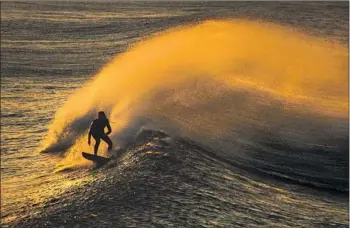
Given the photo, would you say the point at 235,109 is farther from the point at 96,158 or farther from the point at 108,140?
the point at 96,158

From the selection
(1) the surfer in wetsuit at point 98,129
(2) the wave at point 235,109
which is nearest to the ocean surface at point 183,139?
(2) the wave at point 235,109

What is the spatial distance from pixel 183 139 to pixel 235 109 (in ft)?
23.2

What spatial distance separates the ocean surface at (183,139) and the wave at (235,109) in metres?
0.09

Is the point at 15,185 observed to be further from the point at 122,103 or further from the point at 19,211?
the point at 122,103

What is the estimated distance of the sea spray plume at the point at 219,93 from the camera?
945 inches

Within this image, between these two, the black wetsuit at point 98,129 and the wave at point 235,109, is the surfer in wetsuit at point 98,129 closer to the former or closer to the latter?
the black wetsuit at point 98,129

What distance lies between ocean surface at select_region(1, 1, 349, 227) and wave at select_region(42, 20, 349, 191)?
9 cm

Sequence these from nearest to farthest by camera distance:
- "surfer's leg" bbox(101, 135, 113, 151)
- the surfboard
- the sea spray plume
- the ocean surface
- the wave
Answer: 1. the ocean surface
2. the surfboard
3. "surfer's leg" bbox(101, 135, 113, 151)
4. the wave
5. the sea spray plume

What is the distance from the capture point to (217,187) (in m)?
16.2

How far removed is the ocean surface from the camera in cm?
1473

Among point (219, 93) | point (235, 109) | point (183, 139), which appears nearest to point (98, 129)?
point (183, 139)

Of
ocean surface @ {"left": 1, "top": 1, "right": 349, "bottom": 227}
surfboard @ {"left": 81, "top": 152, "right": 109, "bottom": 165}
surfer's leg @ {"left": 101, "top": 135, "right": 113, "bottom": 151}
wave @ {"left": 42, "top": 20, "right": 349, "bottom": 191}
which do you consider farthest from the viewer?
wave @ {"left": 42, "top": 20, "right": 349, "bottom": 191}

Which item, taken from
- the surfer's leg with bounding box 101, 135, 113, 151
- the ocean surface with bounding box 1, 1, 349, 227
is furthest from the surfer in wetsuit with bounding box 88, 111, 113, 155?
the ocean surface with bounding box 1, 1, 349, 227

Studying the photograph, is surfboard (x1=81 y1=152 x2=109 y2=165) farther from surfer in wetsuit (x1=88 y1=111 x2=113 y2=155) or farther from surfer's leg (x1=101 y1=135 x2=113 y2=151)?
surfer's leg (x1=101 y1=135 x2=113 y2=151)
